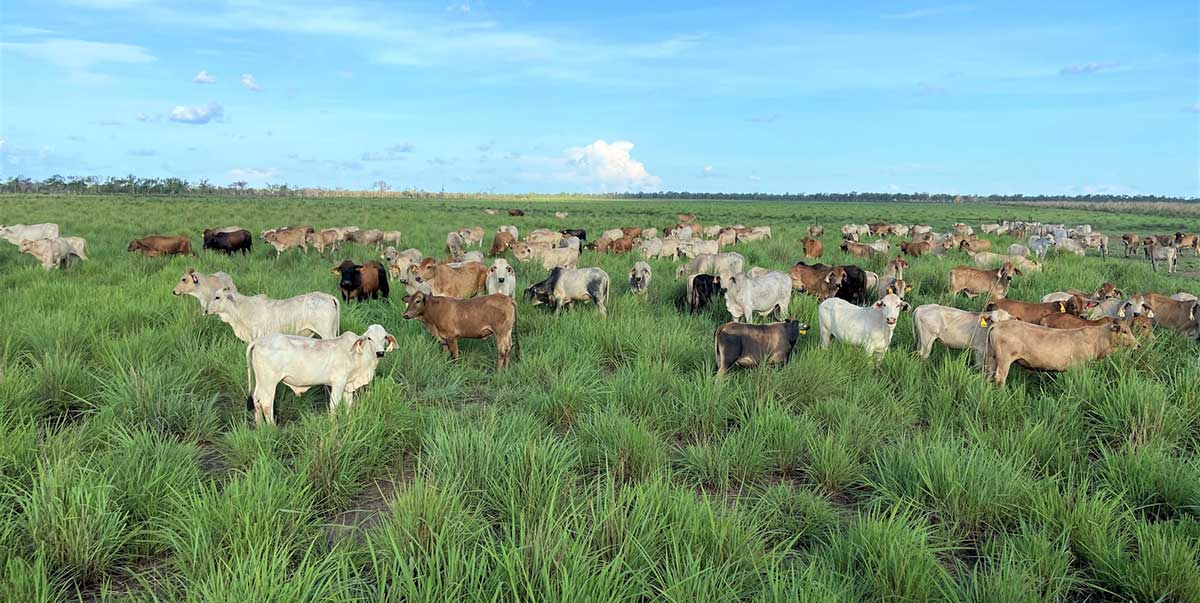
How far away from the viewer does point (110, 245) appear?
20250mm

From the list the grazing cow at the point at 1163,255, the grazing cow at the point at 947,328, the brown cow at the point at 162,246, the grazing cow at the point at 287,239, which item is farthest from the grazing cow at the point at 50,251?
the grazing cow at the point at 1163,255

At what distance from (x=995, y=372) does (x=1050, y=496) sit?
3.36 m

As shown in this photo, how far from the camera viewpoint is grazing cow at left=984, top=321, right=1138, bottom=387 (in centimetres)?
708

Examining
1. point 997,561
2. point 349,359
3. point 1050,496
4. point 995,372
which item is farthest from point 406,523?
point 995,372

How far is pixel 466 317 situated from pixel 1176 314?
450 inches

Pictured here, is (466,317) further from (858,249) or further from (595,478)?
(858,249)

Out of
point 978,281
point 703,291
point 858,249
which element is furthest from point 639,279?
point 858,249

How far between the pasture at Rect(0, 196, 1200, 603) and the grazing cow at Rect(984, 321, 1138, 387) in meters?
0.26

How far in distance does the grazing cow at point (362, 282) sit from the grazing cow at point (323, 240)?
395 inches

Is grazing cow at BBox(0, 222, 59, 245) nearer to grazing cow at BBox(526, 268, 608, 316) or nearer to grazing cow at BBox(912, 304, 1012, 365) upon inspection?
grazing cow at BBox(526, 268, 608, 316)

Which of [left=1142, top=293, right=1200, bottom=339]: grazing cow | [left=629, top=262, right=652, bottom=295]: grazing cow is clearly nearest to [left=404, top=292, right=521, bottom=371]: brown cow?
[left=629, top=262, right=652, bottom=295]: grazing cow

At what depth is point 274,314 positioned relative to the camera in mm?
8398

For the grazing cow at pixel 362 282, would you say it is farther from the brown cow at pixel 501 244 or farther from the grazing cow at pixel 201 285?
the brown cow at pixel 501 244

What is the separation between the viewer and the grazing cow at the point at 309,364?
5961 millimetres
